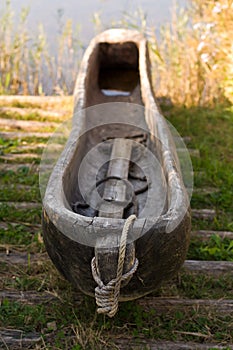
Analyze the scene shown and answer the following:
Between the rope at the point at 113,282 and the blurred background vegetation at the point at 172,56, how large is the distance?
146 inches

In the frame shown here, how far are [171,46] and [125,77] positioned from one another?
1248mm

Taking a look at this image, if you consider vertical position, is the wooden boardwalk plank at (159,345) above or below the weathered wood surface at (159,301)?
above

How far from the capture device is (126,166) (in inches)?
127

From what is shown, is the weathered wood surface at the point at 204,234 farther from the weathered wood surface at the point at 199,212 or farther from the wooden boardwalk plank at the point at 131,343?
the wooden boardwalk plank at the point at 131,343

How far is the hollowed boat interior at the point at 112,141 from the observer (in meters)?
2.77

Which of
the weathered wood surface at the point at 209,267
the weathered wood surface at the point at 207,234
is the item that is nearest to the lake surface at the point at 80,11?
the weathered wood surface at the point at 207,234

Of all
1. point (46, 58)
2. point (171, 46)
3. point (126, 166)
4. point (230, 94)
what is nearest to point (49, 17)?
point (46, 58)

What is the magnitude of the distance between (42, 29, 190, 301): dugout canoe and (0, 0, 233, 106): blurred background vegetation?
1.03m

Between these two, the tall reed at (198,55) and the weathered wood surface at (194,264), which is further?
the tall reed at (198,55)

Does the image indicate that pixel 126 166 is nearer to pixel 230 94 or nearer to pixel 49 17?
pixel 230 94

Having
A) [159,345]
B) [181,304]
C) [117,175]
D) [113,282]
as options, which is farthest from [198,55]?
[113,282]

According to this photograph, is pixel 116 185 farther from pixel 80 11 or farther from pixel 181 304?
pixel 80 11

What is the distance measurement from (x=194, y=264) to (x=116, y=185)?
2.06 ft

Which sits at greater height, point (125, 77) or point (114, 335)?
point (125, 77)
